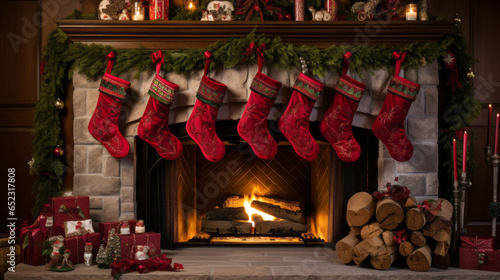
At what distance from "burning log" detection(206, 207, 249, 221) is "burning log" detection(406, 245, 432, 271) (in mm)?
1145

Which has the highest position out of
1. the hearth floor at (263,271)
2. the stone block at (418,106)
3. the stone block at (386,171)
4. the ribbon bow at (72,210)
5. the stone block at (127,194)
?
the stone block at (418,106)

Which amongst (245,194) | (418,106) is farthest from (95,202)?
(418,106)

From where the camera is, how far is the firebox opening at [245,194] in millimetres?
2635

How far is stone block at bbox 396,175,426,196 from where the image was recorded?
250cm

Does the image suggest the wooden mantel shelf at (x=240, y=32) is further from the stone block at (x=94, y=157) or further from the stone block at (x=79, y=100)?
the stone block at (x=94, y=157)

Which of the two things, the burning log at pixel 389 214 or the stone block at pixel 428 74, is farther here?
the stone block at pixel 428 74

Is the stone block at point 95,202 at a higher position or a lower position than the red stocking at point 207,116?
lower

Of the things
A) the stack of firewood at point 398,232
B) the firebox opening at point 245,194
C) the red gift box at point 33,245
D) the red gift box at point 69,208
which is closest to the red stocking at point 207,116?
the firebox opening at point 245,194

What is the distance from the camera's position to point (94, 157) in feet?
8.25

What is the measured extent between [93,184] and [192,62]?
975 mm

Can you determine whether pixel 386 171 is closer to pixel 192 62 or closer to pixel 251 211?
pixel 251 211

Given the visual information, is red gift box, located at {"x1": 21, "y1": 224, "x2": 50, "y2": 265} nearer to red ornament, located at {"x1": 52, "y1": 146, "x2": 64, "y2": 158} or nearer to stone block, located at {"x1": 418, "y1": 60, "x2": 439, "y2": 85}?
red ornament, located at {"x1": 52, "y1": 146, "x2": 64, "y2": 158}

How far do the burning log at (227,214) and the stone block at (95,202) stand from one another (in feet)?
2.44

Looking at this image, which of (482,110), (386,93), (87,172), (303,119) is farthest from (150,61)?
(482,110)
